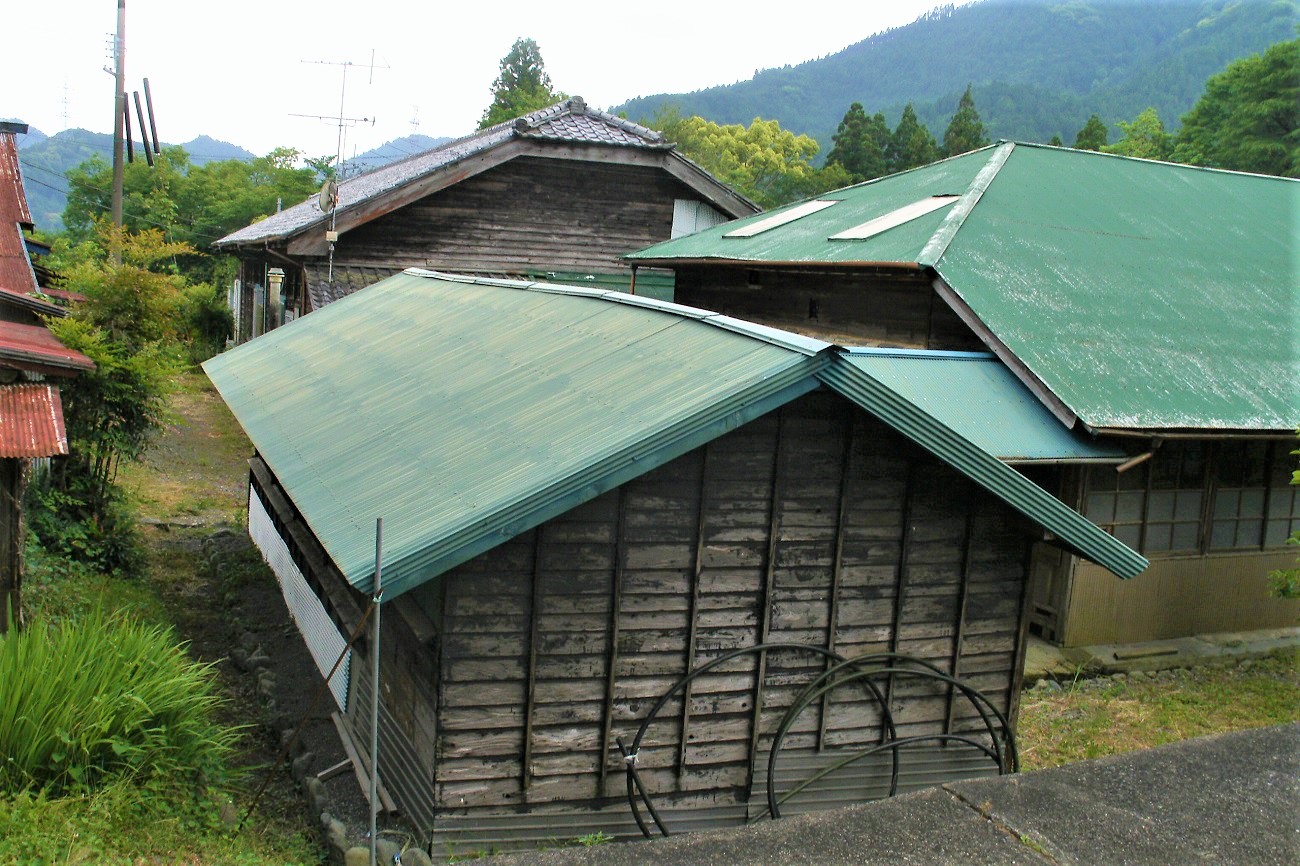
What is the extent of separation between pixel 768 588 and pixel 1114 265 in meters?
8.21

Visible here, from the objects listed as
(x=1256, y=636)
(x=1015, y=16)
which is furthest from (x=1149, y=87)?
(x=1256, y=636)

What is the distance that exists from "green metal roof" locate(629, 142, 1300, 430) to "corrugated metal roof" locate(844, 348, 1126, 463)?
0.79ft

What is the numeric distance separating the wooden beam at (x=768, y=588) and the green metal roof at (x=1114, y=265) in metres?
4.17

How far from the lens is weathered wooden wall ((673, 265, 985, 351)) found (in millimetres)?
11867

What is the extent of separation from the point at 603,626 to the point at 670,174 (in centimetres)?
1680

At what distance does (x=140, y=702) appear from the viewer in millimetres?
5973

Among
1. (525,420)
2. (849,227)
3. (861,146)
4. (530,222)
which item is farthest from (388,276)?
(861,146)

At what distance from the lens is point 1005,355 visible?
33.8 feet

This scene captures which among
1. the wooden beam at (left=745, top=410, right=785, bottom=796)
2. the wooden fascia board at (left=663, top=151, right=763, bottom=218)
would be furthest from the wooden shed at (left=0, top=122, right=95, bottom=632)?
the wooden fascia board at (left=663, top=151, right=763, bottom=218)

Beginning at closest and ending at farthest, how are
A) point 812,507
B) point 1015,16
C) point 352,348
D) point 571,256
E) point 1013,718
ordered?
point 812,507
point 1013,718
point 352,348
point 571,256
point 1015,16

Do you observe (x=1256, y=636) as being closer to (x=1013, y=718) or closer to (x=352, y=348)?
(x=1013, y=718)

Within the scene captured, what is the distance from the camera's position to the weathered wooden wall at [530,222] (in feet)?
65.7

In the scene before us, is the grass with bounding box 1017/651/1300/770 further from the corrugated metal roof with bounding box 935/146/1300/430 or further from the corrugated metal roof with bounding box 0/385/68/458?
the corrugated metal roof with bounding box 0/385/68/458

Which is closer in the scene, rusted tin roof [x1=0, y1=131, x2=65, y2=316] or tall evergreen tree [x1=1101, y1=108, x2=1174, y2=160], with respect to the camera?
rusted tin roof [x1=0, y1=131, x2=65, y2=316]
